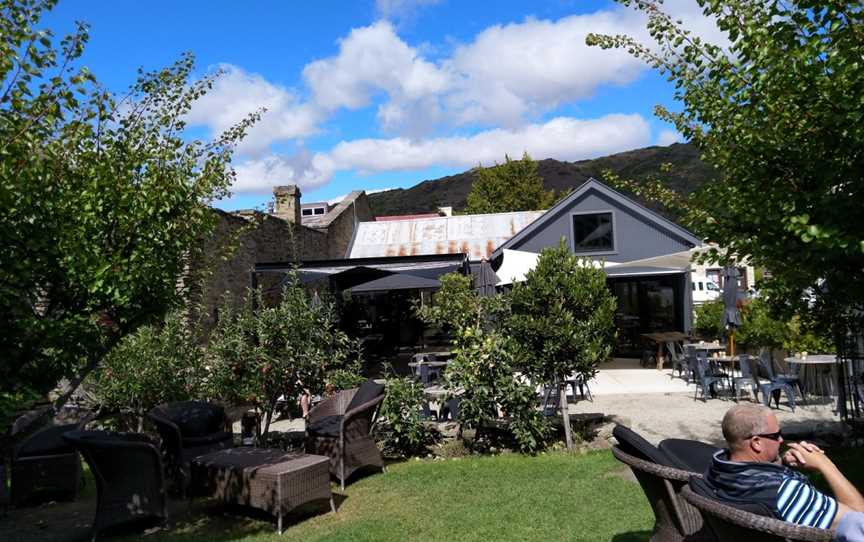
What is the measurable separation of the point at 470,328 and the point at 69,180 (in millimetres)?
4768

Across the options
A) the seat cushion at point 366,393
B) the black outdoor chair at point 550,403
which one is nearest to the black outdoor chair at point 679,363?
the black outdoor chair at point 550,403

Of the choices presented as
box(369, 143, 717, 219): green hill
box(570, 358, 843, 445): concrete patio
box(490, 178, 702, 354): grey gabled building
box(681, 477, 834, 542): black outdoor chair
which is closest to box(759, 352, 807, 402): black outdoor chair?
box(570, 358, 843, 445): concrete patio

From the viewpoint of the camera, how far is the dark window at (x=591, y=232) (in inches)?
735

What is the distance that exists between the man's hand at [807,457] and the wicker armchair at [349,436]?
178 inches

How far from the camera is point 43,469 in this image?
6.59m

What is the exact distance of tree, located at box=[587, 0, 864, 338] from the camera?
3.74 metres

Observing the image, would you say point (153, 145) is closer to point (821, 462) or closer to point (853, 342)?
point (821, 462)

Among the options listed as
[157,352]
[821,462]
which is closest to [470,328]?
[157,352]

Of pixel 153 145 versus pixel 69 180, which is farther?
pixel 153 145

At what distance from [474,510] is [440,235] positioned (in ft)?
56.3

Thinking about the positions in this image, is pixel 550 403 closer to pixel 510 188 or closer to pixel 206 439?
pixel 206 439

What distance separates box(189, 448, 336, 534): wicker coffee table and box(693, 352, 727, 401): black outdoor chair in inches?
275

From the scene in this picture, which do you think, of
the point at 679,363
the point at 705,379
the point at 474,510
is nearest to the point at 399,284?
the point at 705,379

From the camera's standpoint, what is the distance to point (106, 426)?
8.45 meters
